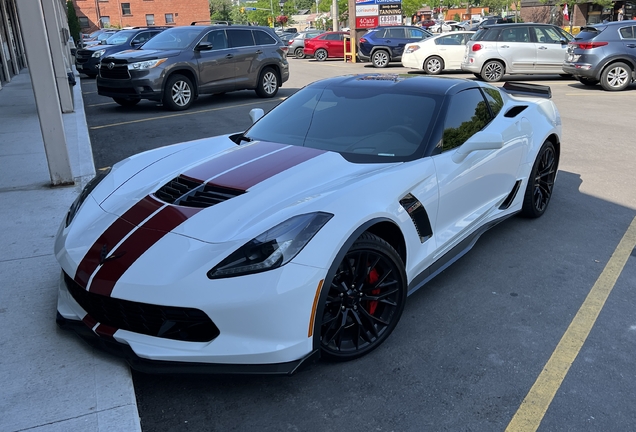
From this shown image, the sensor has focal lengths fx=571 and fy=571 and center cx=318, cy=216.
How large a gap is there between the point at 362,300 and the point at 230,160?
1.29 meters

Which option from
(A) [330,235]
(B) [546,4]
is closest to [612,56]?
(A) [330,235]

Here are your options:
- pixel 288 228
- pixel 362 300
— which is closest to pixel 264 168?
pixel 288 228

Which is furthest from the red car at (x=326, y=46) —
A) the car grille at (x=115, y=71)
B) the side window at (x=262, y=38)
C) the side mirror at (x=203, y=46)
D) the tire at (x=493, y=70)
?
the car grille at (x=115, y=71)

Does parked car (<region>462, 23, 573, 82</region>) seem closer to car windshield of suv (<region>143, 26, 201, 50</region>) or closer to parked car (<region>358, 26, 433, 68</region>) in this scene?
parked car (<region>358, 26, 433, 68</region>)

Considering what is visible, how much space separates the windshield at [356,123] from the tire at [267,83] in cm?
946

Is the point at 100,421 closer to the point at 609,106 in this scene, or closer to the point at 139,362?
the point at 139,362

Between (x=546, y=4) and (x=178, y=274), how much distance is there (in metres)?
→ 51.4

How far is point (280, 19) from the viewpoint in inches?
3418

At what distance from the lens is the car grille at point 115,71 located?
37.4 feet

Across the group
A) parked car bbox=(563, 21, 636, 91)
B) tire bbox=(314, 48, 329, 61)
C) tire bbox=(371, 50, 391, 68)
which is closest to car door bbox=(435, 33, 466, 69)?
tire bbox=(371, 50, 391, 68)

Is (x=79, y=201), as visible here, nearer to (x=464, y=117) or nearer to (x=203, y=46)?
(x=464, y=117)

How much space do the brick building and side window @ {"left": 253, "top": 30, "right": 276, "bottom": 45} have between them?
56237 mm

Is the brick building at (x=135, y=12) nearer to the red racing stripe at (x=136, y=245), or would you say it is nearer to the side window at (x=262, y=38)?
the side window at (x=262, y=38)

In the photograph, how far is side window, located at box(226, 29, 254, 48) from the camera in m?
12.9
